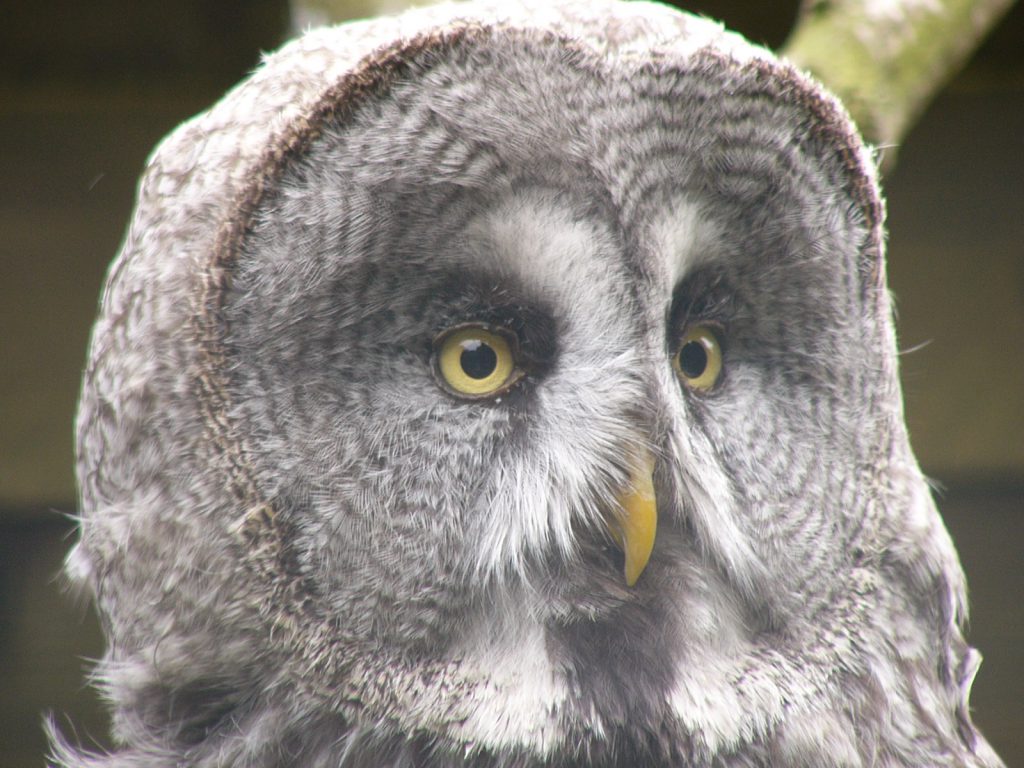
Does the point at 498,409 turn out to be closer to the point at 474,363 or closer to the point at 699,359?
the point at 474,363

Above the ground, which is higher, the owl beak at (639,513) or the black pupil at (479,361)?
the black pupil at (479,361)

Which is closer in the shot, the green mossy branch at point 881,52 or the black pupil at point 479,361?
the black pupil at point 479,361

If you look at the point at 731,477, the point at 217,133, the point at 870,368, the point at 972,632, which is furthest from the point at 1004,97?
the point at 217,133

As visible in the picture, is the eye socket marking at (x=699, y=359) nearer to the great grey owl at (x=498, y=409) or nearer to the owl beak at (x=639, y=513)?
the great grey owl at (x=498, y=409)

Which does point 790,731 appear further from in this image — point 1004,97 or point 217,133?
point 1004,97

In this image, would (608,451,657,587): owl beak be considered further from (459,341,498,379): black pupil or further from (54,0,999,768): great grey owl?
(459,341,498,379): black pupil

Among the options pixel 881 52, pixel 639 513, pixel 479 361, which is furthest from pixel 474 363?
pixel 881 52

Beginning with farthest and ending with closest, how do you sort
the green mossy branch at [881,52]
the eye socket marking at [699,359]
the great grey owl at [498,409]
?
the green mossy branch at [881,52] → the eye socket marking at [699,359] → the great grey owl at [498,409]

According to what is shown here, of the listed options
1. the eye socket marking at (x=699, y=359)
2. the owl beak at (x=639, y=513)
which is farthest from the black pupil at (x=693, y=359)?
the owl beak at (x=639, y=513)
